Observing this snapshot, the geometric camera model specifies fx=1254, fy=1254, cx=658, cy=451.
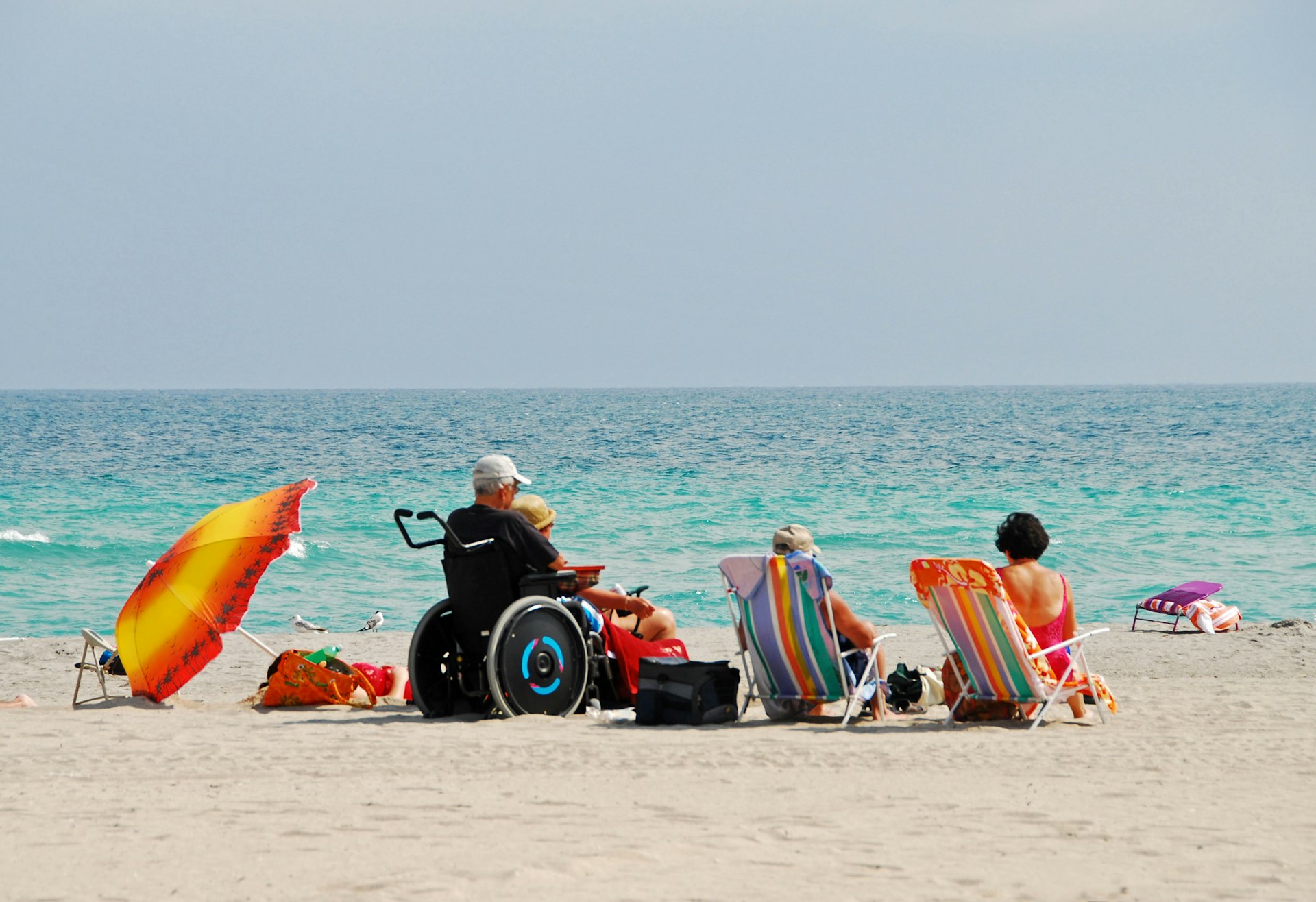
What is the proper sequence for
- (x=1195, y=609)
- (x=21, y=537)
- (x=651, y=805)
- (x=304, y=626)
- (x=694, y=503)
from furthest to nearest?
1. (x=694, y=503)
2. (x=21, y=537)
3. (x=304, y=626)
4. (x=1195, y=609)
5. (x=651, y=805)

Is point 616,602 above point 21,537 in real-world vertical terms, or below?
above

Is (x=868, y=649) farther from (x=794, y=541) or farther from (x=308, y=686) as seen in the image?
(x=308, y=686)

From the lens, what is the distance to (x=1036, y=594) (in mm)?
5879

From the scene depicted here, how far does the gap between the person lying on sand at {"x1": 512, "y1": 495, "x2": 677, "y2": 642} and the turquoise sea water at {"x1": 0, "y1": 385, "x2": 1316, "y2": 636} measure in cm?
583

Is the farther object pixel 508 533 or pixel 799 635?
pixel 799 635

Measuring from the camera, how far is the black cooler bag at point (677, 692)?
19.0 ft

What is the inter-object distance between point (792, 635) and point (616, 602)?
86 cm

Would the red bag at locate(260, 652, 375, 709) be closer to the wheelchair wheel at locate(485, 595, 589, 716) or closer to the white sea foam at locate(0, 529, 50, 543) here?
the wheelchair wheel at locate(485, 595, 589, 716)

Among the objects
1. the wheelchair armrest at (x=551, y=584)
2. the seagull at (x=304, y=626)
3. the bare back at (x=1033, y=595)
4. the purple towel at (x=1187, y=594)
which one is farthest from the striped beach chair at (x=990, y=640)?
the seagull at (x=304, y=626)

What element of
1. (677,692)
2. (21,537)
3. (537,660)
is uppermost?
(537,660)

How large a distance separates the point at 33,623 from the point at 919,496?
52.6ft

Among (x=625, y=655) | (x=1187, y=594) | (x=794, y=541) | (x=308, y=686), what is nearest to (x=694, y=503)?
(x=1187, y=594)

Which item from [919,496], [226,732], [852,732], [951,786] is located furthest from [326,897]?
[919,496]

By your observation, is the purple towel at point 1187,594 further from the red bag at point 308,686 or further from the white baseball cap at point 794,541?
the red bag at point 308,686
